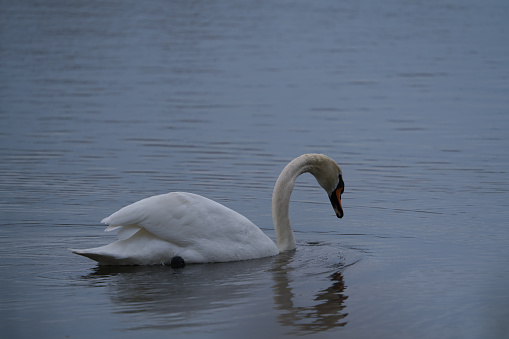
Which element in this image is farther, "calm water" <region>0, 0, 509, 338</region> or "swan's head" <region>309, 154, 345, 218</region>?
"swan's head" <region>309, 154, 345, 218</region>

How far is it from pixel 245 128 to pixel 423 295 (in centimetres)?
995

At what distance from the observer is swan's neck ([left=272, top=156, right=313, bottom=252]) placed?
9875 mm

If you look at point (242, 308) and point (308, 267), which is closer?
point (242, 308)

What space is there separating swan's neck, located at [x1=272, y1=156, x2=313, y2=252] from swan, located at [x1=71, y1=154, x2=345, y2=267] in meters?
0.40

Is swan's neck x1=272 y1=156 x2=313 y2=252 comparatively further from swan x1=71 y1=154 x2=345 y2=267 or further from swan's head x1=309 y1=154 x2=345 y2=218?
swan x1=71 y1=154 x2=345 y2=267

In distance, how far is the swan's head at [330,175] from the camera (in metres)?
10.2

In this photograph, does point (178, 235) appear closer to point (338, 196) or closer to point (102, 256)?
point (102, 256)

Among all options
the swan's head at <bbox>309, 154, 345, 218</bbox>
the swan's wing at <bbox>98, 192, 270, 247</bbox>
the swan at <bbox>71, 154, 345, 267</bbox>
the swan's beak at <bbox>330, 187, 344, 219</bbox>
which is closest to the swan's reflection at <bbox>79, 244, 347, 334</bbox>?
the swan at <bbox>71, 154, 345, 267</bbox>

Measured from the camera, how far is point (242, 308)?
747 cm

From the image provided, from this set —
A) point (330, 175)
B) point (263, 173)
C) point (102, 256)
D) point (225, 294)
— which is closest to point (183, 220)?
point (102, 256)

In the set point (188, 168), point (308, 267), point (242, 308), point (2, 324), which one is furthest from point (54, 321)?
point (188, 168)

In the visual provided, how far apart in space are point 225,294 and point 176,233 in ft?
3.49

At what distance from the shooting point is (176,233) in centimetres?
872

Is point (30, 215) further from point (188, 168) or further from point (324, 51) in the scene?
point (324, 51)
